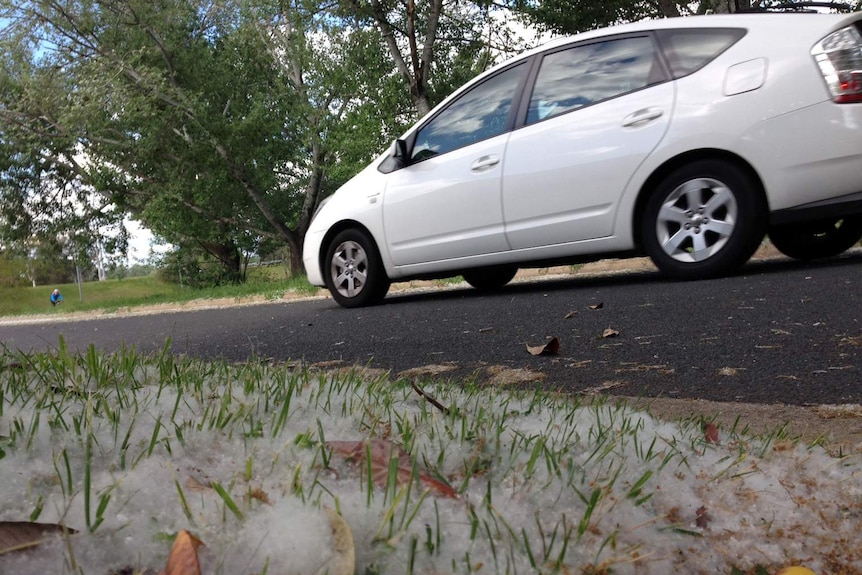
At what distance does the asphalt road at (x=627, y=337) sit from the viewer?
3.09 meters

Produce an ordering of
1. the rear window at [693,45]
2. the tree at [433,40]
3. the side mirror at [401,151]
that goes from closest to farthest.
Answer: the rear window at [693,45] < the side mirror at [401,151] < the tree at [433,40]

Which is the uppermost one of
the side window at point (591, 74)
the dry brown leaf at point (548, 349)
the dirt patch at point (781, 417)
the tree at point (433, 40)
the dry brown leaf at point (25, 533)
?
the tree at point (433, 40)

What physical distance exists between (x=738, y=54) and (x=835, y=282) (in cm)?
175

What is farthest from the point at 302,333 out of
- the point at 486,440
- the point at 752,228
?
the point at 486,440

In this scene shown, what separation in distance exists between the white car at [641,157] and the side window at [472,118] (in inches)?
0.5

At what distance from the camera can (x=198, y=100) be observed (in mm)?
20828

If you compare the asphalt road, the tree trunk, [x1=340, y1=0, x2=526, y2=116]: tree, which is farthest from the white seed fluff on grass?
the tree trunk

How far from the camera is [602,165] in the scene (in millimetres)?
5332

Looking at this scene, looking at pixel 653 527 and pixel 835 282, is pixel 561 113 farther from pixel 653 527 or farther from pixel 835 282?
pixel 653 527

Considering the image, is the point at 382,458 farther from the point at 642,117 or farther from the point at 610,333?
the point at 642,117

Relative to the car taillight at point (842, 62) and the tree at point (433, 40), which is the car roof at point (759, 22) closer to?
the car taillight at point (842, 62)

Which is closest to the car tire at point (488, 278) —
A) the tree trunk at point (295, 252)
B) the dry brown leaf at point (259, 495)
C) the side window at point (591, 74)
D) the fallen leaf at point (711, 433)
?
the side window at point (591, 74)

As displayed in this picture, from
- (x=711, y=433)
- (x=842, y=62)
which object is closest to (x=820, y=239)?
(x=842, y=62)

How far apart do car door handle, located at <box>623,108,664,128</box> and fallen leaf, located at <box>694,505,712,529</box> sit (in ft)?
14.0
